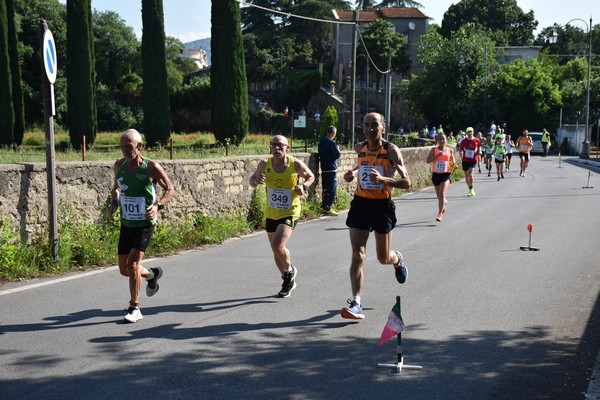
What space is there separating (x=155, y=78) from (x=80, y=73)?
4109 mm

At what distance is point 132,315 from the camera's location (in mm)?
7043

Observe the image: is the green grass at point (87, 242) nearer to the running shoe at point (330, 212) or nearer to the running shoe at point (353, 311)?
the running shoe at point (330, 212)

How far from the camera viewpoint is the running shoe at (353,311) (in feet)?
23.4

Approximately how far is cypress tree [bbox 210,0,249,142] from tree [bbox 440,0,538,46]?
201ft

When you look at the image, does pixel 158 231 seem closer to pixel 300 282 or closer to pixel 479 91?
pixel 300 282

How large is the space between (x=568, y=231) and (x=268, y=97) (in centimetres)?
7180

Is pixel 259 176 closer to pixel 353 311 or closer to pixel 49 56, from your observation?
pixel 353 311

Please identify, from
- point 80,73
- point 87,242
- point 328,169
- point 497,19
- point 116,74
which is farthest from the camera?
point 497,19

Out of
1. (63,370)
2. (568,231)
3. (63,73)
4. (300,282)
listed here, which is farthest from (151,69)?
(63,370)

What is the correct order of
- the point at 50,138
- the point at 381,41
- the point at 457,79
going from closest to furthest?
1. the point at 50,138
2. the point at 457,79
3. the point at 381,41

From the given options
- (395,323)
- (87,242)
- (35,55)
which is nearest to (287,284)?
(395,323)

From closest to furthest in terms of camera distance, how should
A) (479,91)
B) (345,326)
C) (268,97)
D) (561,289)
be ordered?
1. (345,326)
2. (561,289)
3. (479,91)
4. (268,97)

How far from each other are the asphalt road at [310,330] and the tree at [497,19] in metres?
92.7

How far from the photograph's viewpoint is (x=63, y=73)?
195 ft
